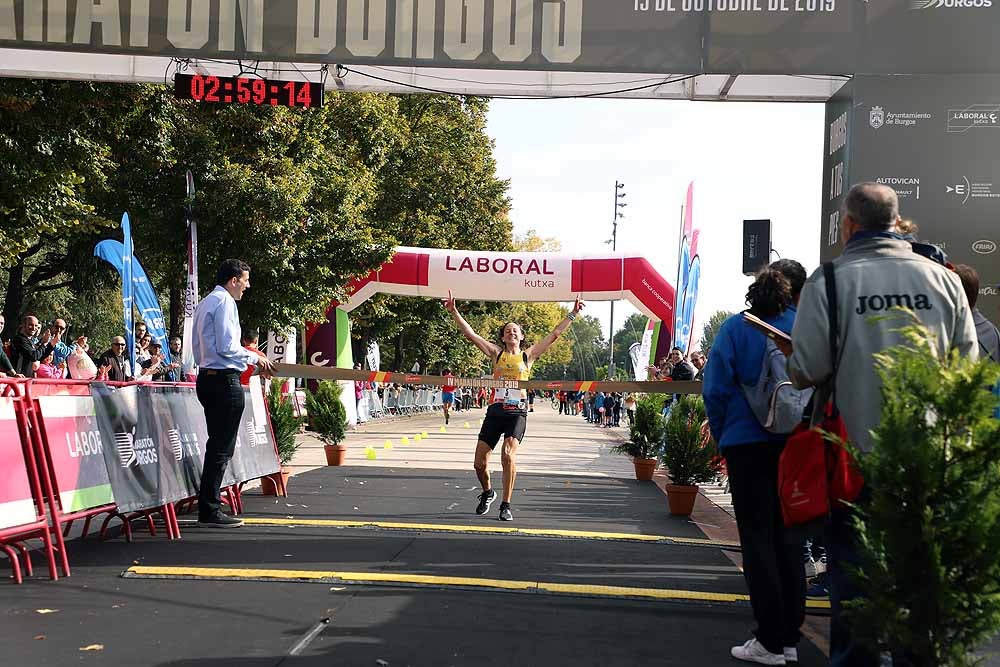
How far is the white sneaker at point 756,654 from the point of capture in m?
4.89

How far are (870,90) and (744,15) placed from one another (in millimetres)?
1170

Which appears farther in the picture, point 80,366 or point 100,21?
point 80,366

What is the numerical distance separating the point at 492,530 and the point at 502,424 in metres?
1.32

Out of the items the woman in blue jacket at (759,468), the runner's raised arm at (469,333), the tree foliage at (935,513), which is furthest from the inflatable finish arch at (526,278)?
the tree foliage at (935,513)

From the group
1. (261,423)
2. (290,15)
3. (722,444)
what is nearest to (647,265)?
(261,423)

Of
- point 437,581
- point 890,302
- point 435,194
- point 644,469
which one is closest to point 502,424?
point 437,581

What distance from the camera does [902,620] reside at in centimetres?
309

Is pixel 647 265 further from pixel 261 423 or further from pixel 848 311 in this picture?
pixel 848 311

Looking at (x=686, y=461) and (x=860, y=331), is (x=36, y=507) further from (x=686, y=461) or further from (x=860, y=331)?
(x=686, y=461)

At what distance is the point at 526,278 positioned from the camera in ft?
84.7

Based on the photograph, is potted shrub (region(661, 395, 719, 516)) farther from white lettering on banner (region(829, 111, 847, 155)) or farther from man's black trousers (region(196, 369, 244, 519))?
man's black trousers (region(196, 369, 244, 519))

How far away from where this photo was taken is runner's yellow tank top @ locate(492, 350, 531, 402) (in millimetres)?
10211

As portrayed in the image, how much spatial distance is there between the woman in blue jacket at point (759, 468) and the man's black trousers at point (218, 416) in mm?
4528

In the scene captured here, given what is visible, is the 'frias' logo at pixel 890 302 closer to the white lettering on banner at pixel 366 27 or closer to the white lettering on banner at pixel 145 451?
the white lettering on banner at pixel 145 451
